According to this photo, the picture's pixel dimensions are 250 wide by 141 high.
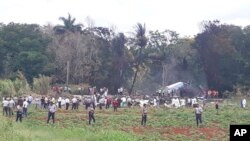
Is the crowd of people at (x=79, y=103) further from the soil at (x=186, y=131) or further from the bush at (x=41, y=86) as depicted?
the bush at (x=41, y=86)

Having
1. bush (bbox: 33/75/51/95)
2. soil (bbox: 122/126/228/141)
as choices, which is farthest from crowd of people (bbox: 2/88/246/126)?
bush (bbox: 33/75/51/95)

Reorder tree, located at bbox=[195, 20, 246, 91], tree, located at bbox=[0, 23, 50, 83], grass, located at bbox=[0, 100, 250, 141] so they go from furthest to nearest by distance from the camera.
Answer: tree, located at bbox=[0, 23, 50, 83] → tree, located at bbox=[195, 20, 246, 91] → grass, located at bbox=[0, 100, 250, 141]

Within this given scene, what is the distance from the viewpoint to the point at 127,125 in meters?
33.4

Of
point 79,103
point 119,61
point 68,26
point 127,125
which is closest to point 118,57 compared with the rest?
point 119,61

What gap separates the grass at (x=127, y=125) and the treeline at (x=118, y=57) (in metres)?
16.1

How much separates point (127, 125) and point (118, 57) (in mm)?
32749

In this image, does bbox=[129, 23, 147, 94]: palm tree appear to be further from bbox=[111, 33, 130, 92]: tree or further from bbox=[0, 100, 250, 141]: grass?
bbox=[0, 100, 250, 141]: grass

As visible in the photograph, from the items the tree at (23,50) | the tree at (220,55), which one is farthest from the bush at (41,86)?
the tree at (220,55)

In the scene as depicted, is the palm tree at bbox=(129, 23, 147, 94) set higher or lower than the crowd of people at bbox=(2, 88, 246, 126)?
higher

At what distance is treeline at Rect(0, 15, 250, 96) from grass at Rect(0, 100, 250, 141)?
16128 millimetres

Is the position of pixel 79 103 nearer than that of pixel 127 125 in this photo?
No

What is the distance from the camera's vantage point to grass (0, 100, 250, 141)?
24.8m

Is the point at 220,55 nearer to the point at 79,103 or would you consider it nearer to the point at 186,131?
the point at 79,103

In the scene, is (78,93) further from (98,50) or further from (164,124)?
(164,124)
